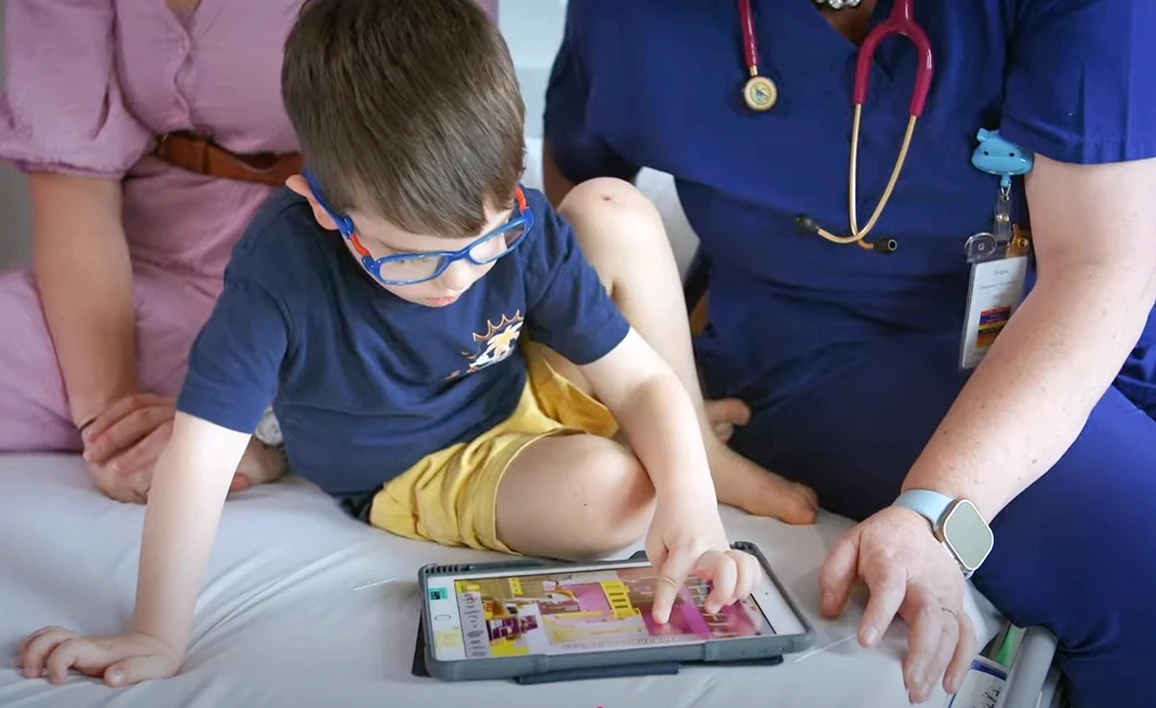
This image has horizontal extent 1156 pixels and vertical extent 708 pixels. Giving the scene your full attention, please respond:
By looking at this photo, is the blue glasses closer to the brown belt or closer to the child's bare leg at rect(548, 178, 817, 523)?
the child's bare leg at rect(548, 178, 817, 523)

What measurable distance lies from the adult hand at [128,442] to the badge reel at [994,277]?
2.31 ft

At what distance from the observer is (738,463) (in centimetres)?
108

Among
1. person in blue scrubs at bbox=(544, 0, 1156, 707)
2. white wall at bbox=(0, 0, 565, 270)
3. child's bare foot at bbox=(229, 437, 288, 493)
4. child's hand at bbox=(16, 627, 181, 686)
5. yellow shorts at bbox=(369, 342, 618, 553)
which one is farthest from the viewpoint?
white wall at bbox=(0, 0, 565, 270)

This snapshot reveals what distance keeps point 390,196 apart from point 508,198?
9 cm

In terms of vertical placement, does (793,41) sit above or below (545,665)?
above

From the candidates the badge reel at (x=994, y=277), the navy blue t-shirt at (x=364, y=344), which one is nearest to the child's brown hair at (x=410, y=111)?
the navy blue t-shirt at (x=364, y=344)

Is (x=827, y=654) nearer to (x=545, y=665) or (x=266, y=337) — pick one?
(x=545, y=665)

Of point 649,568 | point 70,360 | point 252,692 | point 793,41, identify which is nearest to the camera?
point 252,692

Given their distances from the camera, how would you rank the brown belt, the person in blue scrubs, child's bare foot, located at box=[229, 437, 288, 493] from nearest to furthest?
the person in blue scrubs
child's bare foot, located at box=[229, 437, 288, 493]
the brown belt

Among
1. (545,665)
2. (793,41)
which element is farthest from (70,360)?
(793,41)

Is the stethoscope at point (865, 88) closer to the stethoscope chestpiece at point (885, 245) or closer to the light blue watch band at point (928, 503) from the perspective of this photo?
the stethoscope chestpiece at point (885, 245)

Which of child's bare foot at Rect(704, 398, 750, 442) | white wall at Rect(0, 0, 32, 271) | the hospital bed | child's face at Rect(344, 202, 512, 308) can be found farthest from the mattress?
white wall at Rect(0, 0, 32, 271)

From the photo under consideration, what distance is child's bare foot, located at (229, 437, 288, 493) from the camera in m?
1.09

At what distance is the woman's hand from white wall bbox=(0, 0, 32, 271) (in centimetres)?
70
